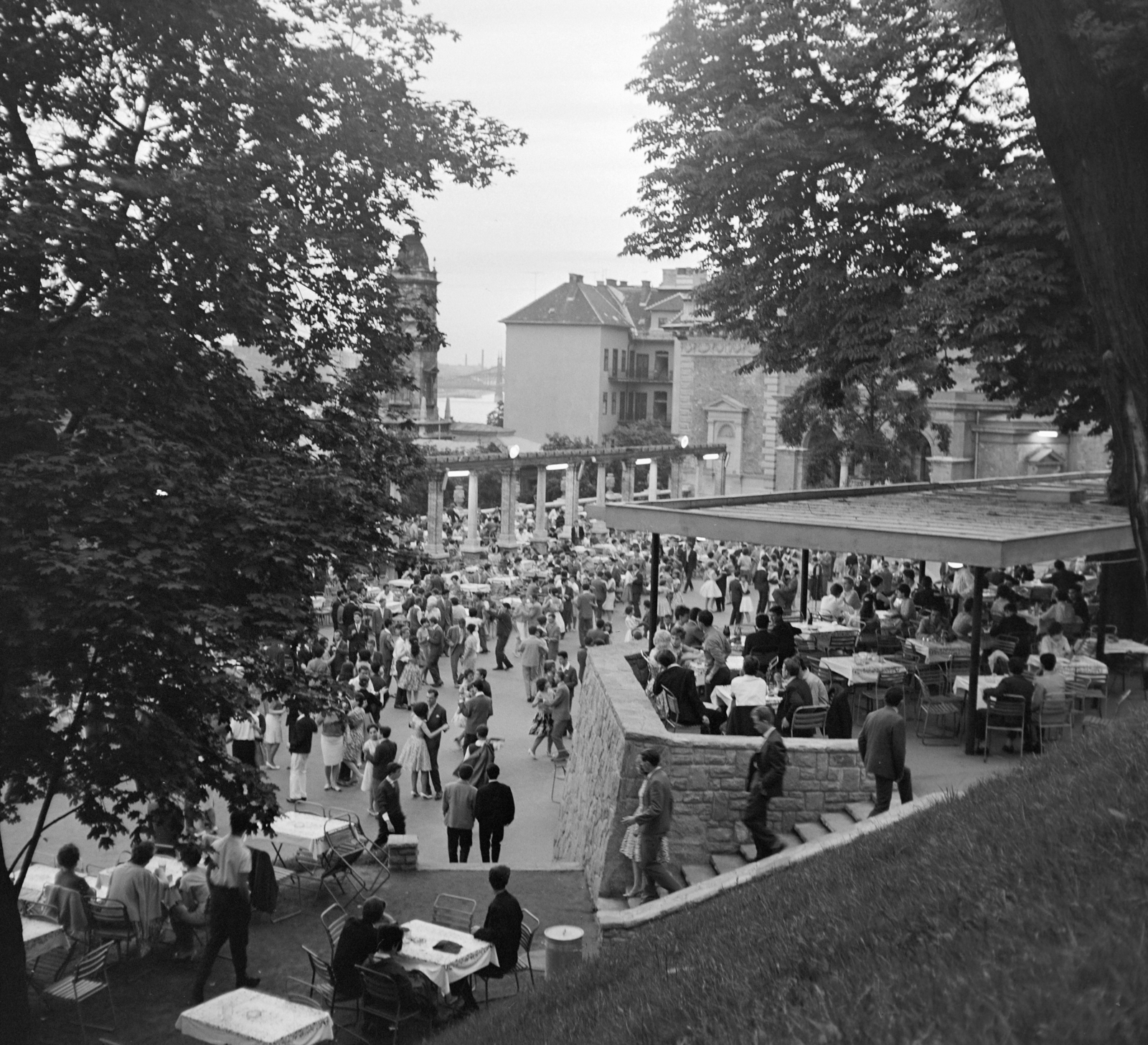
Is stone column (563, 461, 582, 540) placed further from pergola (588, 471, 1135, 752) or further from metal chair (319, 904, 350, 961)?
metal chair (319, 904, 350, 961)

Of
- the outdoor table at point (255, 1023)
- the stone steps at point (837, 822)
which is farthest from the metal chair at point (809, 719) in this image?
the outdoor table at point (255, 1023)

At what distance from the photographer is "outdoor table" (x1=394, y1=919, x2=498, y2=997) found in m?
9.56

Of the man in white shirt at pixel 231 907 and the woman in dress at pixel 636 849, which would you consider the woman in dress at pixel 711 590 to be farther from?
the man in white shirt at pixel 231 907

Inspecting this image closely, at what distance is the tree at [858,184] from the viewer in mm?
20109

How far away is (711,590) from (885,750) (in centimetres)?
2019

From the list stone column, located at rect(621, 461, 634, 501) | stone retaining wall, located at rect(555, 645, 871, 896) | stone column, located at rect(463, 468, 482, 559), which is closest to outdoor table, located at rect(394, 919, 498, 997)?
stone retaining wall, located at rect(555, 645, 871, 896)

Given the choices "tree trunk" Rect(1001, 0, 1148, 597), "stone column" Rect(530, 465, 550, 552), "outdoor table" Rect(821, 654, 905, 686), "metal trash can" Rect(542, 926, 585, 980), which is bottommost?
"metal trash can" Rect(542, 926, 585, 980)

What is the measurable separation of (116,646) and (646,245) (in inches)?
647

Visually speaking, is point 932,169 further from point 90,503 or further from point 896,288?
point 90,503

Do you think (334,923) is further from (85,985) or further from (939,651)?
(939,651)

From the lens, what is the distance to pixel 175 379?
10.7 m

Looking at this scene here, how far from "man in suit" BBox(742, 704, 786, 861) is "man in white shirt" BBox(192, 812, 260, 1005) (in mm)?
4325

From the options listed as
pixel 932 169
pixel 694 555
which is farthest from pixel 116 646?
pixel 694 555

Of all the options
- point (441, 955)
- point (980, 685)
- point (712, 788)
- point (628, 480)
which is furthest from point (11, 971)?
point (628, 480)
